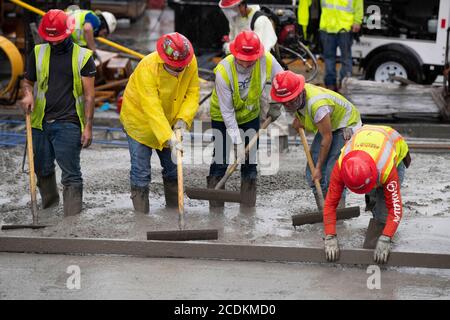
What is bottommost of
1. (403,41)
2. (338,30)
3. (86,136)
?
(86,136)

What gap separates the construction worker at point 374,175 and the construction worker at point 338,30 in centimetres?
631

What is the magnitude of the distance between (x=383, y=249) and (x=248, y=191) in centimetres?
219

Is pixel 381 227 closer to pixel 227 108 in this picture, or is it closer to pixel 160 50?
pixel 227 108

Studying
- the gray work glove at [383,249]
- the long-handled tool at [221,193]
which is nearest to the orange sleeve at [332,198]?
the gray work glove at [383,249]

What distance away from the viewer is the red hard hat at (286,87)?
7.93 metres

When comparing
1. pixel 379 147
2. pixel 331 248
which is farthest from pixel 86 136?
pixel 379 147

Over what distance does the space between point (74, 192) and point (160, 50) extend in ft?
5.41

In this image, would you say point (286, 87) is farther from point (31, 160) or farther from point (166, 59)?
point (31, 160)

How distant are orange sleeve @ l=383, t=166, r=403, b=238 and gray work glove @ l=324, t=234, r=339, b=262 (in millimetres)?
458

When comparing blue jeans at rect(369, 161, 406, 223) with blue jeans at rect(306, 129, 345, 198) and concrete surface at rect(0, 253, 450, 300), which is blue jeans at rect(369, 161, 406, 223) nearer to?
A: concrete surface at rect(0, 253, 450, 300)

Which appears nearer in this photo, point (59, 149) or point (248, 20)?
point (59, 149)

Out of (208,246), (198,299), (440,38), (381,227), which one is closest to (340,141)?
(381,227)

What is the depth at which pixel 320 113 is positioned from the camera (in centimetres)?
799
